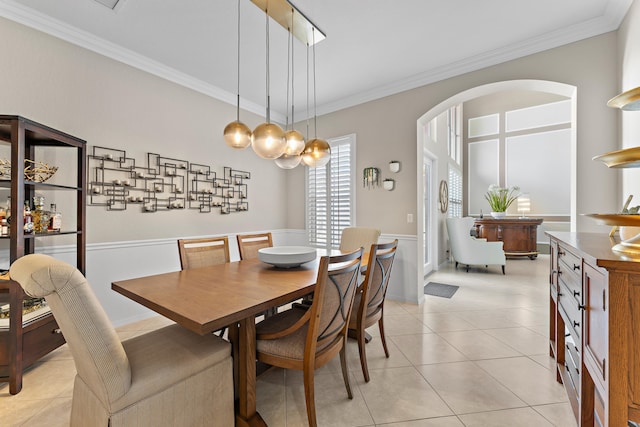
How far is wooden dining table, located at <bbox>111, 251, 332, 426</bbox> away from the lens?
122 cm

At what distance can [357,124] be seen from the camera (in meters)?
4.09

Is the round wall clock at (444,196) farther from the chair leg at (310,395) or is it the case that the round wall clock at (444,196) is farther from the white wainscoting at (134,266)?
the chair leg at (310,395)

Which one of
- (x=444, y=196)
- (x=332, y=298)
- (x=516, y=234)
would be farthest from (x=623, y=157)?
(x=516, y=234)

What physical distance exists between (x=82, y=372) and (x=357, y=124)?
12.7ft

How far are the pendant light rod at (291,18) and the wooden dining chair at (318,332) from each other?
2.11 m

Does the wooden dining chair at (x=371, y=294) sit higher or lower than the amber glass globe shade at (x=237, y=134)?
lower

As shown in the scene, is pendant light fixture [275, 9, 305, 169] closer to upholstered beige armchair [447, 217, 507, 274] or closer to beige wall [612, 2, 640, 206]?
beige wall [612, 2, 640, 206]

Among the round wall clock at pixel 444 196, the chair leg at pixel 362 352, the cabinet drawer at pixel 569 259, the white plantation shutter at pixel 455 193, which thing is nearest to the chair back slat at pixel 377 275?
the chair leg at pixel 362 352

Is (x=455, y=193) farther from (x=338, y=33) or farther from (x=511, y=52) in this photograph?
(x=338, y=33)

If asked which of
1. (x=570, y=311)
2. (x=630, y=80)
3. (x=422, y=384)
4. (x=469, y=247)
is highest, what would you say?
(x=630, y=80)

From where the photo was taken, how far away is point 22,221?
1927 millimetres

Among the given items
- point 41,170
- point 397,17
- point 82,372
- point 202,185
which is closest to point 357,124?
point 397,17

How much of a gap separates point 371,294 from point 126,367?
4.90 ft

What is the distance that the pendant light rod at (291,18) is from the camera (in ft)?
7.30
